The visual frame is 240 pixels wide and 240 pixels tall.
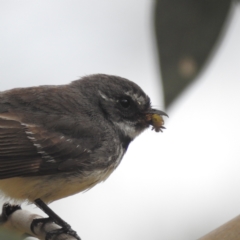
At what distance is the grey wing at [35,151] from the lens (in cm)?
259

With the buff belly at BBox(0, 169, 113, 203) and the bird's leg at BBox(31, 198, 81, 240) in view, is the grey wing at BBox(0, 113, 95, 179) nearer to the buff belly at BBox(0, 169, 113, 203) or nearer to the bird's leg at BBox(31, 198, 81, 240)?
the buff belly at BBox(0, 169, 113, 203)

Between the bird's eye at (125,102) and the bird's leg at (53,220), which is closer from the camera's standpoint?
the bird's leg at (53,220)

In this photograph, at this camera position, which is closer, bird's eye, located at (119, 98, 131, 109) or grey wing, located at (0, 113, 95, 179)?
grey wing, located at (0, 113, 95, 179)

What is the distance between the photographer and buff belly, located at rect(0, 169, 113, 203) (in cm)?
261

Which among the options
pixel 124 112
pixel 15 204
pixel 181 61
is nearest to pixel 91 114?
pixel 124 112

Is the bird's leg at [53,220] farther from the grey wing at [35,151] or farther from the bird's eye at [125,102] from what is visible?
the bird's eye at [125,102]

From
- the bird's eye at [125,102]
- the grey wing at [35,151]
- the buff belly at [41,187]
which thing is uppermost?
the bird's eye at [125,102]

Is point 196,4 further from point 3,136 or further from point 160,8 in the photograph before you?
point 3,136

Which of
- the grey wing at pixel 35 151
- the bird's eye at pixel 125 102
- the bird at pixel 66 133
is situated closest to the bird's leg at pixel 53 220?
the bird at pixel 66 133

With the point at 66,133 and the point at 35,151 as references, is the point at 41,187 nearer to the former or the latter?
the point at 35,151

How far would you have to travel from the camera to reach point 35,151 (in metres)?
2.72

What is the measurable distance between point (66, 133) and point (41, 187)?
16.2 inches

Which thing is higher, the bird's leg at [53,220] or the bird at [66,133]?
the bird at [66,133]

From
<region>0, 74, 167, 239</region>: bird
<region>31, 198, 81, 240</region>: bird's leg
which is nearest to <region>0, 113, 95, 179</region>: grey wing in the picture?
<region>0, 74, 167, 239</region>: bird
